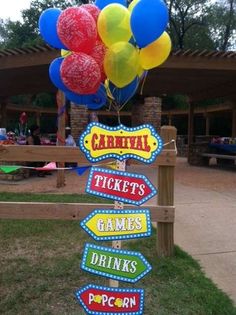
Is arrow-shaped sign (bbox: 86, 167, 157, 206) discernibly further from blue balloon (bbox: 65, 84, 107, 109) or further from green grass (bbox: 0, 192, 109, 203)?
green grass (bbox: 0, 192, 109, 203)

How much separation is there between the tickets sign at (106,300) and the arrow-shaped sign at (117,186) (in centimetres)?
56

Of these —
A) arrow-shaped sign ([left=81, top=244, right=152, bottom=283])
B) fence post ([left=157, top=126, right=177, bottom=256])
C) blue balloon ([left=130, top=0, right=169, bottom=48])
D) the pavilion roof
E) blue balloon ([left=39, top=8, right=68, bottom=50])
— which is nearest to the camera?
arrow-shaped sign ([left=81, top=244, right=152, bottom=283])

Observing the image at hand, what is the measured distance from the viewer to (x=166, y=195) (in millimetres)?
4234

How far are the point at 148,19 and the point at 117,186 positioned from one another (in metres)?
1.13

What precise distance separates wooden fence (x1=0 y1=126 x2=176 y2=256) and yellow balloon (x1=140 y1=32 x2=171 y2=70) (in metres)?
1.03

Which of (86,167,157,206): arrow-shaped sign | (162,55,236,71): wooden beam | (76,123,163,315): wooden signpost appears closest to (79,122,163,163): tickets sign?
(76,123,163,315): wooden signpost

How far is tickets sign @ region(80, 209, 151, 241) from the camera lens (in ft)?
8.98

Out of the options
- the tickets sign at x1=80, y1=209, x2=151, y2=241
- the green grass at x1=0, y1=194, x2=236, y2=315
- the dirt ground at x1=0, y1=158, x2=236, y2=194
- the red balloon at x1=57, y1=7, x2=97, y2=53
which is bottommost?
the dirt ground at x1=0, y1=158, x2=236, y2=194

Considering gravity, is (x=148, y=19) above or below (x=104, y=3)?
below

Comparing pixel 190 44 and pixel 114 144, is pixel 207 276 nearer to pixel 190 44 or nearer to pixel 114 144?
pixel 114 144

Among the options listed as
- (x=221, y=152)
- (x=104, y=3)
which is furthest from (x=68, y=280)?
(x=221, y=152)

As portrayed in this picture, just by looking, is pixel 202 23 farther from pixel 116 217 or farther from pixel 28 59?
pixel 116 217

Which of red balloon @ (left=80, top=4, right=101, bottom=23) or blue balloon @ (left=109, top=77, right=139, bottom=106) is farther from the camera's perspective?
blue balloon @ (left=109, top=77, right=139, bottom=106)

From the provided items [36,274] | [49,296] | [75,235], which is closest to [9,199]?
[75,235]
